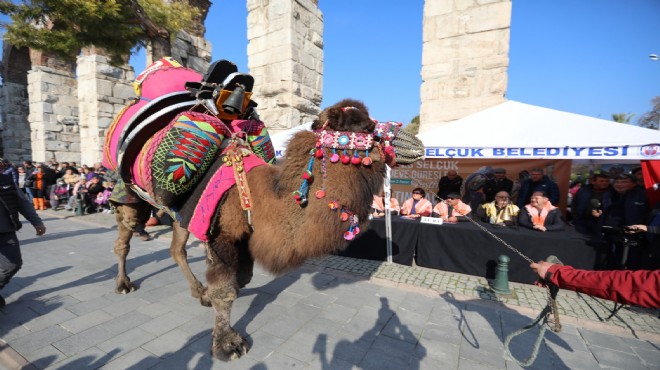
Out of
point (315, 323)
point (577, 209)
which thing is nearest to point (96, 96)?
point (315, 323)

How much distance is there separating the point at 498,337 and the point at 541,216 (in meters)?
2.85

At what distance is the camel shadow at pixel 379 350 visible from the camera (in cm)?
264

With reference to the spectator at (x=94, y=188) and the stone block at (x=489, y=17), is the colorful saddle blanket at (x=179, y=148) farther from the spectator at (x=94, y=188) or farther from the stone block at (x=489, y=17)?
the spectator at (x=94, y=188)

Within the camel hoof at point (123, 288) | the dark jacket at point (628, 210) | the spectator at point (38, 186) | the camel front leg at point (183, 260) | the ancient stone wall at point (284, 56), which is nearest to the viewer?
the camel front leg at point (183, 260)

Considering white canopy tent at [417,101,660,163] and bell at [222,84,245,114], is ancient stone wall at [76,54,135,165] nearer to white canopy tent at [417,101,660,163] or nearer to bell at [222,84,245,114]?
bell at [222,84,245,114]

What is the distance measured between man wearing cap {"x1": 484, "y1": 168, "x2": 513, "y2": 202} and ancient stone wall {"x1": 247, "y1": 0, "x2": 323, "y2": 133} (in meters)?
4.66

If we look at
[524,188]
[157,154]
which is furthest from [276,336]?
[524,188]

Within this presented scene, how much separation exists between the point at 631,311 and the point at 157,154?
5891 millimetres

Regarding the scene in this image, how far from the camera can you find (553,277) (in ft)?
5.86

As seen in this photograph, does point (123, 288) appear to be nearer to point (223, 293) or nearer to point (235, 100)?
point (223, 293)

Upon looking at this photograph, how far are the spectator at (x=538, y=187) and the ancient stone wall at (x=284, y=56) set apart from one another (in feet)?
17.1

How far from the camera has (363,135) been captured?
5.85 feet

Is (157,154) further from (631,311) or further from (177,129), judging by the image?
(631,311)

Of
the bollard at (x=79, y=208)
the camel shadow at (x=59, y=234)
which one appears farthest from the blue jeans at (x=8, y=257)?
the bollard at (x=79, y=208)
